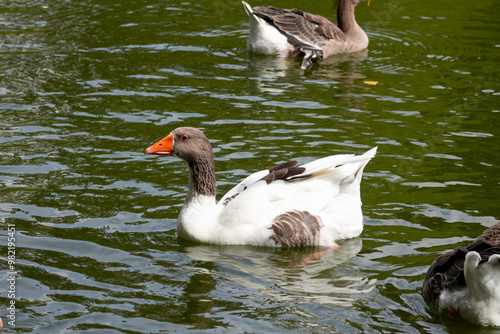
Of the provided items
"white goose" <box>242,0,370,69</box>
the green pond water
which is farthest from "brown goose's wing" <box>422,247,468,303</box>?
"white goose" <box>242,0,370,69</box>

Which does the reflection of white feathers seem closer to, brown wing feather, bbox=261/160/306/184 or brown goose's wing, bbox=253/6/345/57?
brown wing feather, bbox=261/160/306/184

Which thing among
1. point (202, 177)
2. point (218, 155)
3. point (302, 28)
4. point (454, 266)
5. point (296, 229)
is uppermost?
point (302, 28)

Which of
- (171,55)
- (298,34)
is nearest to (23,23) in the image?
(171,55)

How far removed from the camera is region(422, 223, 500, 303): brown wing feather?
6580 millimetres

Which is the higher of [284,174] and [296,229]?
[284,174]

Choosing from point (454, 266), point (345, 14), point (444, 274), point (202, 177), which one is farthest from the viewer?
point (345, 14)

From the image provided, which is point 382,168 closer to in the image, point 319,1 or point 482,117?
point 482,117

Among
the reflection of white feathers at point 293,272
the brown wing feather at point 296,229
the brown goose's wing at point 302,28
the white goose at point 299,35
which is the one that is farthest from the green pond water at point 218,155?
the brown goose's wing at point 302,28

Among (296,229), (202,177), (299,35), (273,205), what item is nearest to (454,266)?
(296,229)

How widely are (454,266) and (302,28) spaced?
11.0 m

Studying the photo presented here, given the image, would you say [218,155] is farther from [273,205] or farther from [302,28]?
[302,28]

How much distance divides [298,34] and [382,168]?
6959 millimetres

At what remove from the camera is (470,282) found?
635 cm

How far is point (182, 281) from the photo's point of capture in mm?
7758
